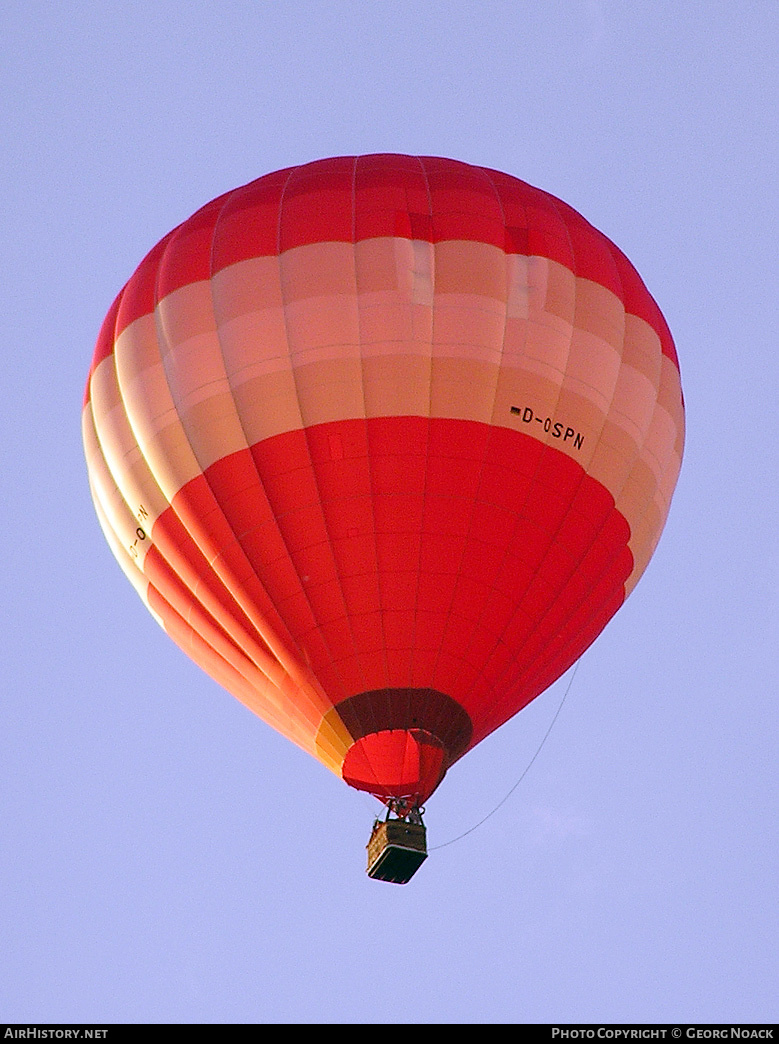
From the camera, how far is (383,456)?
24562mm

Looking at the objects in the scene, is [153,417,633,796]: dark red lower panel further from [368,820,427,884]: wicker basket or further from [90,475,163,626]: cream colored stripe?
[90,475,163,626]: cream colored stripe

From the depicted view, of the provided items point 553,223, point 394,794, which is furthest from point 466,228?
point 394,794

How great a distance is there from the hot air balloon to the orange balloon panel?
0.02 meters

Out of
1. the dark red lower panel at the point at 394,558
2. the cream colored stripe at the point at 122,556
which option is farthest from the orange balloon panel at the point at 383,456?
the cream colored stripe at the point at 122,556

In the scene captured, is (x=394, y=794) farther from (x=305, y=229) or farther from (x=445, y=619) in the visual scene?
(x=305, y=229)

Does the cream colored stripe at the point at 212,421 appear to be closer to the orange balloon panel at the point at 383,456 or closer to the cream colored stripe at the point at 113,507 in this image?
the orange balloon panel at the point at 383,456

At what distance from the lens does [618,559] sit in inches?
1018

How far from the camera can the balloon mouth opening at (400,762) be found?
2450cm

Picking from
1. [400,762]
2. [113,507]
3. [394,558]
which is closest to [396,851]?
[400,762]

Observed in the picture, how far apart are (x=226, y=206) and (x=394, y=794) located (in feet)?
20.9

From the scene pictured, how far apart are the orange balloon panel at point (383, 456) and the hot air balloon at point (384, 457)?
0.08 feet

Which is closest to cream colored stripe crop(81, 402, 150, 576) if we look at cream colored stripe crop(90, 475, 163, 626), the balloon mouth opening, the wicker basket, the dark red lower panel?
cream colored stripe crop(90, 475, 163, 626)

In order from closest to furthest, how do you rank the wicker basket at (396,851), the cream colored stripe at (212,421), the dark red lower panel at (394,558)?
the wicker basket at (396,851) < the dark red lower panel at (394,558) < the cream colored stripe at (212,421)

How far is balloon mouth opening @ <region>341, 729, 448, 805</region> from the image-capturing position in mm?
24500
